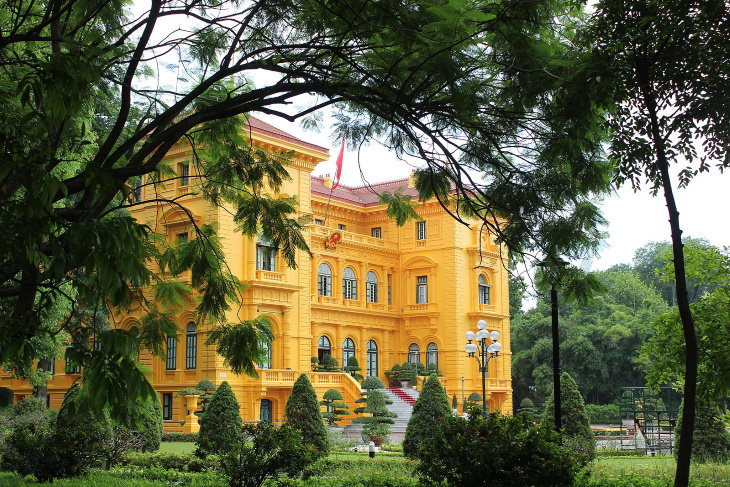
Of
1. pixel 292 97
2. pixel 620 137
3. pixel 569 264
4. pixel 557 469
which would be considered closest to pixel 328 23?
pixel 292 97

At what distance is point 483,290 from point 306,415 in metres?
23.6

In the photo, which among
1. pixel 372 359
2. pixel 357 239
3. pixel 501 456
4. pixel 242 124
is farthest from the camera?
pixel 372 359

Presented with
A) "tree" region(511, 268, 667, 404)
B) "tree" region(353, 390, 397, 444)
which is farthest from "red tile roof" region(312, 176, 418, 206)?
"tree" region(511, 268, 667, 404)

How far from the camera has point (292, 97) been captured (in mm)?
8320

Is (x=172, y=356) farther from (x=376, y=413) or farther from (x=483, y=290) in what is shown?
(x=483, y=290)

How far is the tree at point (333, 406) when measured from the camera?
98.3ft

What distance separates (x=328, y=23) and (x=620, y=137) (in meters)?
2.82

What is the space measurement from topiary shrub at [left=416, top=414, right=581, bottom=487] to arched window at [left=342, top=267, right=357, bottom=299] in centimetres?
2899

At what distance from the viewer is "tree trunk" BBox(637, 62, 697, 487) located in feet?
24.1

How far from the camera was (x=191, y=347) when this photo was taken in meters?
30.7

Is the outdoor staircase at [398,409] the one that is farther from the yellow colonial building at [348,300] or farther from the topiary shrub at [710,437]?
the topiary shrub at [710,437]

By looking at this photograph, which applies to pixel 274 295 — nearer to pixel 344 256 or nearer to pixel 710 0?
pixel 344 256

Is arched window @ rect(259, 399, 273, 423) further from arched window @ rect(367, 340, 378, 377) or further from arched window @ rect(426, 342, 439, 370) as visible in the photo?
arched window @ rect(426, 342, 439, 370)

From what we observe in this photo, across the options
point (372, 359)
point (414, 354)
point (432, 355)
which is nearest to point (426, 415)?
point (372, 359)
